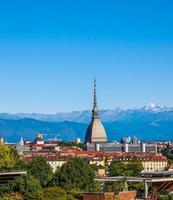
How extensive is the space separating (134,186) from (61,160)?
49831mm

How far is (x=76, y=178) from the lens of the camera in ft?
172

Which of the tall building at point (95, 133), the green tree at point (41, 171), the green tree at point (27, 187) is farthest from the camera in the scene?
the tall building at point (95, 133)

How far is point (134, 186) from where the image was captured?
54781 mm

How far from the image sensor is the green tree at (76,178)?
167ft

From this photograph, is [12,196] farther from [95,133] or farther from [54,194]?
[95,133]

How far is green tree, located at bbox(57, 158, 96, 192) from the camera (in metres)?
50.9

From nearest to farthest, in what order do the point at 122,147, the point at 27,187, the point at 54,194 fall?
the point at 54,194 < the point at 27,187 < the point at 122,147

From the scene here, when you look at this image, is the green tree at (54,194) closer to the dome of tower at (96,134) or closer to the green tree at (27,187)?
the green tree at (27,187)

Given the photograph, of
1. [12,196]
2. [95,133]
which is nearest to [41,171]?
[12,196]

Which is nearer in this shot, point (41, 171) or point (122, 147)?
point (41, 171)

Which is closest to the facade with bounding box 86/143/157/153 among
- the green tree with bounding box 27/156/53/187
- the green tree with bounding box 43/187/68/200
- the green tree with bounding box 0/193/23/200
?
the green tree with bounding box 27/156/53/187

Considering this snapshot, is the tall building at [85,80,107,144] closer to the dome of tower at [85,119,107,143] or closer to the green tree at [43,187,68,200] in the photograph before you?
the dome of tower at [85,119,107,143]

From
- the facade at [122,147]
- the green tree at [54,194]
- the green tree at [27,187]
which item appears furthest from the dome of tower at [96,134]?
the green tree at [54,194]

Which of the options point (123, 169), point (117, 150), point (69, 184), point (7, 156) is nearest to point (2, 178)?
point (69, 184)
